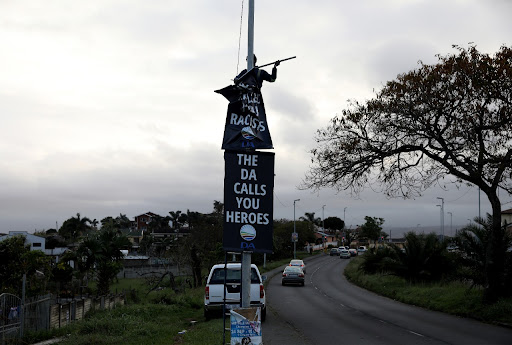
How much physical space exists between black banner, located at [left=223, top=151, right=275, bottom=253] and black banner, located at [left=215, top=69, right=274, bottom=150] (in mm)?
256

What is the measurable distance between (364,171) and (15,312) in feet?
40.4

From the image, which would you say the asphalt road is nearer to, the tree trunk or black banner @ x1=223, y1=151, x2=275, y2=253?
the tree trunk

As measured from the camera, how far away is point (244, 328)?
8.38 meters

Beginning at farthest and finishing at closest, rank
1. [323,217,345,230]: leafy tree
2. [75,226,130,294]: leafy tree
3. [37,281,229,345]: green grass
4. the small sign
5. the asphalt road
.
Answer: [323,217,345,230]: leafy tree < [75,226,130,294]: leafy tree < the asphalt road < [37,281,229,345]: green grass < the small sign

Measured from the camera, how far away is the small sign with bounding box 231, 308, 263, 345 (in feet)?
27.4

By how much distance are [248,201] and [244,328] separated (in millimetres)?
2091

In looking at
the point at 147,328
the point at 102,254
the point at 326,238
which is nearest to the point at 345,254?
the point at 102,254

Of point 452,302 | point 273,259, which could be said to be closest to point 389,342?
point 452,302

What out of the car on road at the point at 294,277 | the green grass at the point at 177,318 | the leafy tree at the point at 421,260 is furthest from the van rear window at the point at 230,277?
the car on road at the point at 294,277

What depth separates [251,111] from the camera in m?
9.61

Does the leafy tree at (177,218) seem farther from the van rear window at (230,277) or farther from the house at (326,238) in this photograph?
the van rear window at (230,277)

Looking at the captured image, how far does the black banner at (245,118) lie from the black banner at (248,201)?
256mm

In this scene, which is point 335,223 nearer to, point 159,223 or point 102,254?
point 159,223

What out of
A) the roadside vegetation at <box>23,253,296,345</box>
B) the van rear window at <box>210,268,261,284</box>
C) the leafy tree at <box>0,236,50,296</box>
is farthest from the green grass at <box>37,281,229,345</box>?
the leafy tree at <box>0,236,50,296</box>
